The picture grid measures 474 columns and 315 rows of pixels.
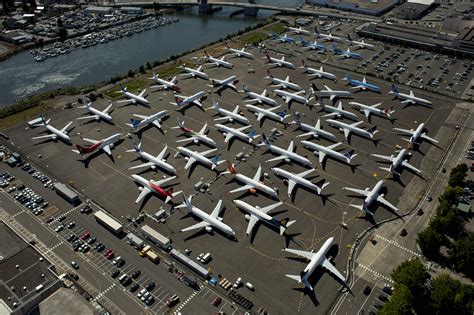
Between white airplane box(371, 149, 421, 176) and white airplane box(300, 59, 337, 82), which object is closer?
white airplane box(371, 149, 421, 176)

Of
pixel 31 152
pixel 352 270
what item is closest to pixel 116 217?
pixel 31 152

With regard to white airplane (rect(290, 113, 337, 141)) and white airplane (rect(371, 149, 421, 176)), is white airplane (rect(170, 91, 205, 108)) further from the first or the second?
white airplane (rect(371, 149, 421, 176))

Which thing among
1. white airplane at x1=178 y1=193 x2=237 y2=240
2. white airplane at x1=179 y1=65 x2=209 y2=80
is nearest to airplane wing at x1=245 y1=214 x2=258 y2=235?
white airplane at x1=178 y1=193 x2=237 y2=240

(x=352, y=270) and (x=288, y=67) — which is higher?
(x=288, y=67)

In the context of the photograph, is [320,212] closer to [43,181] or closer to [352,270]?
[352,270]

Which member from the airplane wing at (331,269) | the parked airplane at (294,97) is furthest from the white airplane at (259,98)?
the airplane wing at (331,269)
